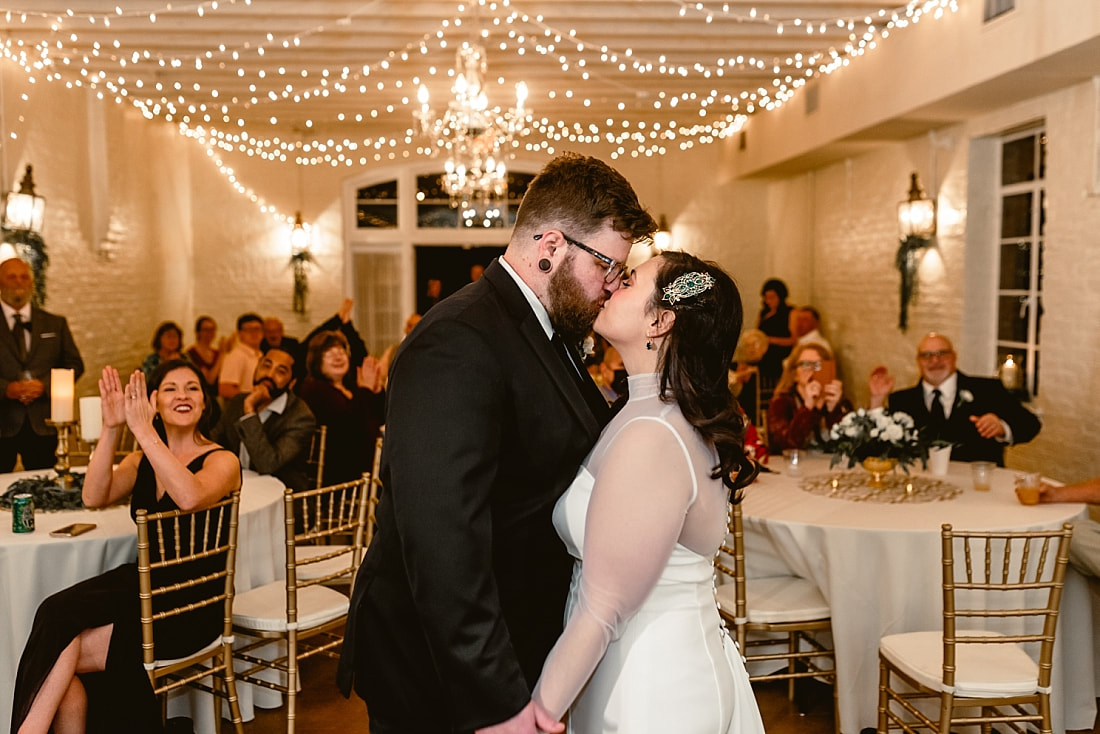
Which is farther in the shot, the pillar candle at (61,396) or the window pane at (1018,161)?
the window pane at (1018,161)

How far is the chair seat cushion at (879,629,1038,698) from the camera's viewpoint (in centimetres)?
311

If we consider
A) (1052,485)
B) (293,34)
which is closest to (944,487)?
(1052,485)

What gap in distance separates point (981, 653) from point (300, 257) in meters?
10.3

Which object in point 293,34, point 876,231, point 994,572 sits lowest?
point 994,572

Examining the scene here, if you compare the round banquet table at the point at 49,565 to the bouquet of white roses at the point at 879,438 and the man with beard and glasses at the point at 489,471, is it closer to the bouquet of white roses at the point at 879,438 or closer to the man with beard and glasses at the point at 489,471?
the man with beard and glasses at the point at 489,471

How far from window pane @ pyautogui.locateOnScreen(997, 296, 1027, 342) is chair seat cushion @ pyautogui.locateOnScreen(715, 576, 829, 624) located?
4.04 meters

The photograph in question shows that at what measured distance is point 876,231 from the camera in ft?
31.1

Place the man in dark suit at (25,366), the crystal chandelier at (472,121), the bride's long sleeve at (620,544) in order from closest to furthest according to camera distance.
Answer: the bride's long sleeve at (620,544) → the man in dark suit at (25,366) → the crystal chandelier at (472,121)

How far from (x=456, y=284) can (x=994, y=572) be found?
9.96 m

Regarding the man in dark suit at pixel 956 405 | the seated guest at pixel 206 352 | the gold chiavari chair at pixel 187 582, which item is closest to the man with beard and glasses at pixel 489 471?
the gold chiavari chair at pixel 187 582

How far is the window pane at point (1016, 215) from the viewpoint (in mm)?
7125

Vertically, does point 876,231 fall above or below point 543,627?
above

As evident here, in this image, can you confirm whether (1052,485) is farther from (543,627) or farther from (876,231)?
(876,231)

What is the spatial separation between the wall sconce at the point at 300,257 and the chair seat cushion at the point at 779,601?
9330mm
